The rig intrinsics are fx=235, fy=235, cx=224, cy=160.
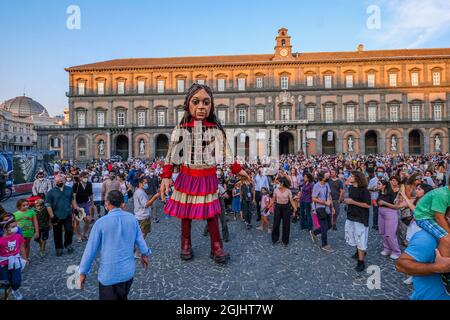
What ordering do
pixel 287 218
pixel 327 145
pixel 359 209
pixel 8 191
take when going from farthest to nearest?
pixel 327 145
pixel 8 191
pixel 287 218
pixel 359 209

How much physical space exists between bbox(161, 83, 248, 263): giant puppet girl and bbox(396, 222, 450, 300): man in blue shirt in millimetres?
3062

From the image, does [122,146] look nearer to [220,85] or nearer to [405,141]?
[220,85]

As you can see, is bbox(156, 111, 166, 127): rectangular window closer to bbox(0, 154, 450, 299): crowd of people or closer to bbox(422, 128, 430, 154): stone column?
bbox(0, 154, 450, 299): crowd of people

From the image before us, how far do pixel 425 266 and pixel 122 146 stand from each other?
4378 centimetres

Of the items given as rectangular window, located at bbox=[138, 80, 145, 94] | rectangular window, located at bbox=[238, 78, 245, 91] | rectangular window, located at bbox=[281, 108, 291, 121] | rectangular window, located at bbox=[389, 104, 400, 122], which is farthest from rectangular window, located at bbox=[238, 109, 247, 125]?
rectangular window, located at bbox=[389, 104, 400, 122]

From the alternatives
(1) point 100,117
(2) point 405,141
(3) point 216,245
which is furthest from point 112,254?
(2) point 405,141

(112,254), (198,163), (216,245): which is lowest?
(216,245)

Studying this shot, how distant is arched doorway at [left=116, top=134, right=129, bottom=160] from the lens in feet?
131

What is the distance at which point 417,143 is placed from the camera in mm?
36938

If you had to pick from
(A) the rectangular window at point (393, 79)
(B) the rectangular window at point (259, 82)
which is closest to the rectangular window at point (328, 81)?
(A) the rectangular window at point (393, 79)

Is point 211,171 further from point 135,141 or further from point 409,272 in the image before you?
point 135,141

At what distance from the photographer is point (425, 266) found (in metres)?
1.63

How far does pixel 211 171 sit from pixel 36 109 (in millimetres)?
97856
